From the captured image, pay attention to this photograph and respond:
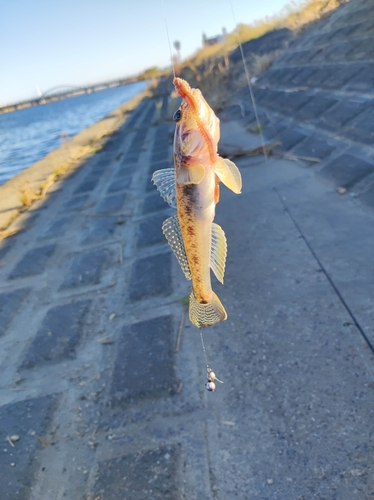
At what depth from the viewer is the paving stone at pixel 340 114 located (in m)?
7.07

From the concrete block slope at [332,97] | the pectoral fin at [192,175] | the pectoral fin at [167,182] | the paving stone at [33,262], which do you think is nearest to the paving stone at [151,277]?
the paving stone at [33,262]

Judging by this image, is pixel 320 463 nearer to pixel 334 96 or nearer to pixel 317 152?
pixel 317 152

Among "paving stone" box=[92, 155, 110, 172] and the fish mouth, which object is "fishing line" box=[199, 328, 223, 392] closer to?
the fish mouth

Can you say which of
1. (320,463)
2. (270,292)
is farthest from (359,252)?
(320,463)

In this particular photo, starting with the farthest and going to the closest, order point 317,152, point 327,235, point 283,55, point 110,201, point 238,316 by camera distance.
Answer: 1. point 283,55
2. point 110,201
3. point 317,152
4. point 327,235
5. point 238,316

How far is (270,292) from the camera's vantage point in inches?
160

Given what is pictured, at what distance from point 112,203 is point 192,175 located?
6.17 meters

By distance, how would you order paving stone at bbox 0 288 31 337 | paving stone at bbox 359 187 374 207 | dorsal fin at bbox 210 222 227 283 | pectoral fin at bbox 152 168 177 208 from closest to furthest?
pectoral fin at bbox 152 168 177 208
dorsal fin at bbox 210 222 227 283
paving stone at bbox 0 288 31 337
paving stone at bbox 359 187 374 207

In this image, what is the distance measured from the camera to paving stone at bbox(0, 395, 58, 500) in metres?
2.85

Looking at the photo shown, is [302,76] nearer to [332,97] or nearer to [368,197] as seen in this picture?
[332,97]

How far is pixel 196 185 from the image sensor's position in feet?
6.33

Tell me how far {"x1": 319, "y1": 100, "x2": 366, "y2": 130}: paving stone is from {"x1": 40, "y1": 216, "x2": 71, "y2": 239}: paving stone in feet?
17.3

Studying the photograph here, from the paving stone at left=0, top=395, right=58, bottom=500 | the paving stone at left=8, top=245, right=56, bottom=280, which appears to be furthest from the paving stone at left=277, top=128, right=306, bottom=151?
the paving stone at left=0, top=395, right=58, bottom=500

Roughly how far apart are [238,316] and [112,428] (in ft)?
5.06
